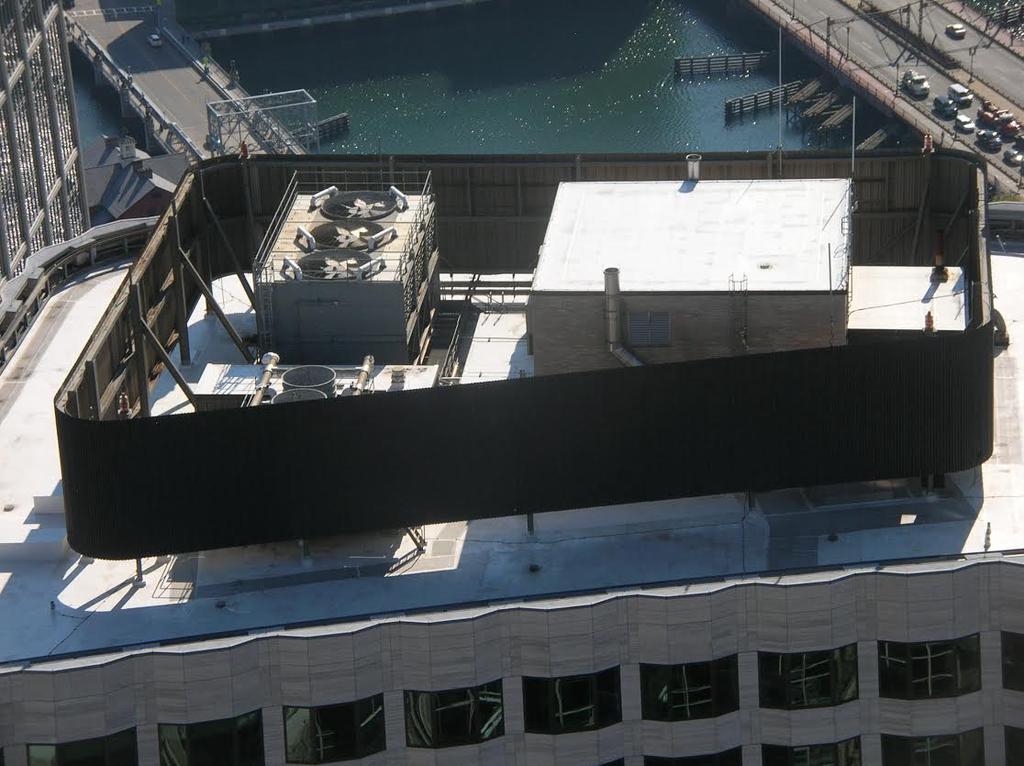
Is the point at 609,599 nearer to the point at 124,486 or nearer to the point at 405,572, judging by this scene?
the point at 405,572

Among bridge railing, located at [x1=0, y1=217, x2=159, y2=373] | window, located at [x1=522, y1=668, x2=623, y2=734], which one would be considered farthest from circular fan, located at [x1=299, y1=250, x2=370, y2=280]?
window, located at [x1=522, y1=668, x2=623, y2=734]

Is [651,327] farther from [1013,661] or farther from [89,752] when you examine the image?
[89,752]

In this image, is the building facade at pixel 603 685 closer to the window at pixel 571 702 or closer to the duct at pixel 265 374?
the window at pixel 571 702

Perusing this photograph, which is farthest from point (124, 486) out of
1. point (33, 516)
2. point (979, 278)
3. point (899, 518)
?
point (979, 278)

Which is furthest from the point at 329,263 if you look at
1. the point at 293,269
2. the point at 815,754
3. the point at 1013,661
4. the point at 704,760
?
the point at 1013,661

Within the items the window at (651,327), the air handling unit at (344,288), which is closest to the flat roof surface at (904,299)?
the window at (651,327)
